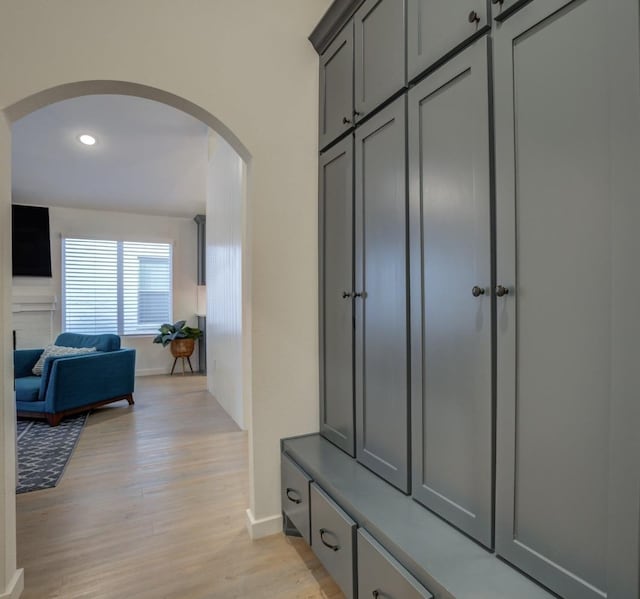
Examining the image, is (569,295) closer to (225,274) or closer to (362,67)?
(362,67)

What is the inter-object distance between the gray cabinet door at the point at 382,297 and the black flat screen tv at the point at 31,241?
6.04 m

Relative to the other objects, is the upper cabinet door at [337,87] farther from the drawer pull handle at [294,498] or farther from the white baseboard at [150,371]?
the white baseboard at [150,371]

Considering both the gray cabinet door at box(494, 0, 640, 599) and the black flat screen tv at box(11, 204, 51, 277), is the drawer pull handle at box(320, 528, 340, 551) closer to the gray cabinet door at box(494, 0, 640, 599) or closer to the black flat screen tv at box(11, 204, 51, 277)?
the gray cabinet door at box(494, 0, 640, 599)

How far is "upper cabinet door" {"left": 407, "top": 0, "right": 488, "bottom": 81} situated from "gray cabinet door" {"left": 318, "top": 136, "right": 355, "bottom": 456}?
1.69ft

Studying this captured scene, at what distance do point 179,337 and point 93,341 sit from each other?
166 centimetres

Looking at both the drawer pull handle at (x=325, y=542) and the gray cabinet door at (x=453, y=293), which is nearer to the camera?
the gray cabinet door at (x=453, y=293)

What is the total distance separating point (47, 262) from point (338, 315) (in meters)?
5.88

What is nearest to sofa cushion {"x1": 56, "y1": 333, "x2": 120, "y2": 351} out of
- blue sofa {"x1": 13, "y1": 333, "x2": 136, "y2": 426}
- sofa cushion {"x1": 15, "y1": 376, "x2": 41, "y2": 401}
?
blue sofa {"x1": 13, "y1": 333, "x2": 136, "y2": 426}

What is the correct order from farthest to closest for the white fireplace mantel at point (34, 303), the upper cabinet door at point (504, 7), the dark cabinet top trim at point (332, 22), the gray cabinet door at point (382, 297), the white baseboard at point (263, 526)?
1. the white fireplace mantel at point (34, 303)
2. the white baseboard at point (263, 526)
3. the dark cabinet top trim at point (332, 22)
4. the gray cabinet door at point (382, 297)
5. the upper cabinet door at point (504, 7)

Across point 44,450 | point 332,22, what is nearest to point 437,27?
point 332,22

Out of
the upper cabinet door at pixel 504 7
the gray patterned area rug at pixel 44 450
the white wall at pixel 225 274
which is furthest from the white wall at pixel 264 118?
the gray patterned area rug at pixel 44 450

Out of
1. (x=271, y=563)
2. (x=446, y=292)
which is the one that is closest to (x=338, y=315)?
(x=446, y=292)

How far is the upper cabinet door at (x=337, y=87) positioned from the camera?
1.91 metres

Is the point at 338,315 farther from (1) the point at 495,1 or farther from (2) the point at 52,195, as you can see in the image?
(2) the point at 52,195
